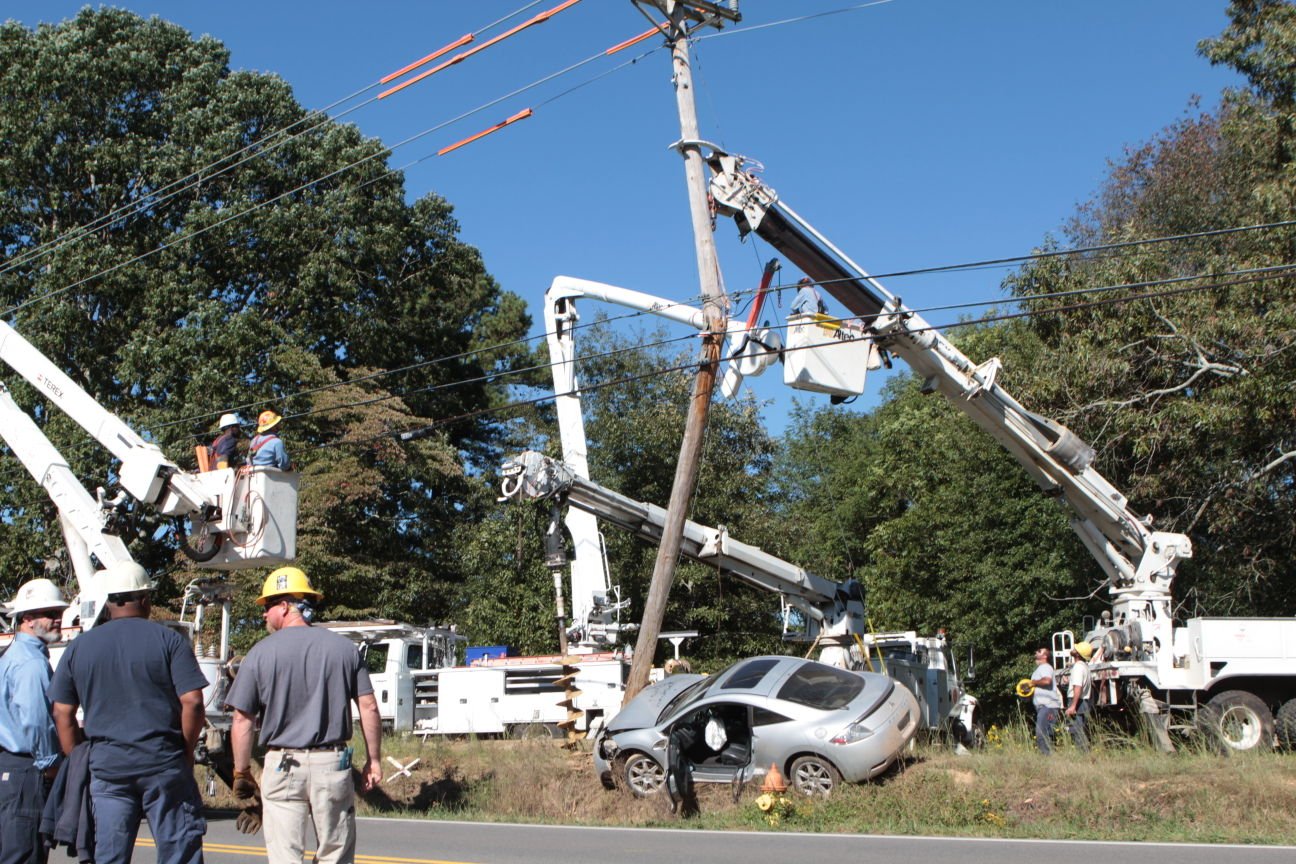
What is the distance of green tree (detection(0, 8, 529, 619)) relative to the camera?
3191 centimetres

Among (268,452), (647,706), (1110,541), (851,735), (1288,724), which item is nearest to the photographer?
(851,735)

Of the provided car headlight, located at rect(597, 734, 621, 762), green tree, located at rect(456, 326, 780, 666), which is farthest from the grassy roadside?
green tree, located at rect(456, 326, 780, 666)

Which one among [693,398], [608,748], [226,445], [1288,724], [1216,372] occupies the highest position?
[1216,372]

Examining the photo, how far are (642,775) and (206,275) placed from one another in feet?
82.5

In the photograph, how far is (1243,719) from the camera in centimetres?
1555

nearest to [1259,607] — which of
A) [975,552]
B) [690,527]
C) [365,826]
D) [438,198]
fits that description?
[975,552]

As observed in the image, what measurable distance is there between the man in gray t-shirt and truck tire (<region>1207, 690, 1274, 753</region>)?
12.5 meters

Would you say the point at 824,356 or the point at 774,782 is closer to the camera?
the point at 774,782

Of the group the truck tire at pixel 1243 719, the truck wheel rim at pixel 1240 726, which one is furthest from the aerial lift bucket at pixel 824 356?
the truck wheel rim at pixel 1240 726

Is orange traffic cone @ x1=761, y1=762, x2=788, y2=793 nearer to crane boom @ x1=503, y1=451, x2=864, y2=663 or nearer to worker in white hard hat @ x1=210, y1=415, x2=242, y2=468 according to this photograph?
crane boom @ x1=503, y1=451, x2=864, y2=663

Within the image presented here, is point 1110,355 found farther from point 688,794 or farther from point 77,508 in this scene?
point 77,508

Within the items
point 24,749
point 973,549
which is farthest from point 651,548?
point 24,749

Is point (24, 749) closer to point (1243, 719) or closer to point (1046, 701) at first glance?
point (1046, 701)

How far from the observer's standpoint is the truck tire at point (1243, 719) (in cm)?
1534
